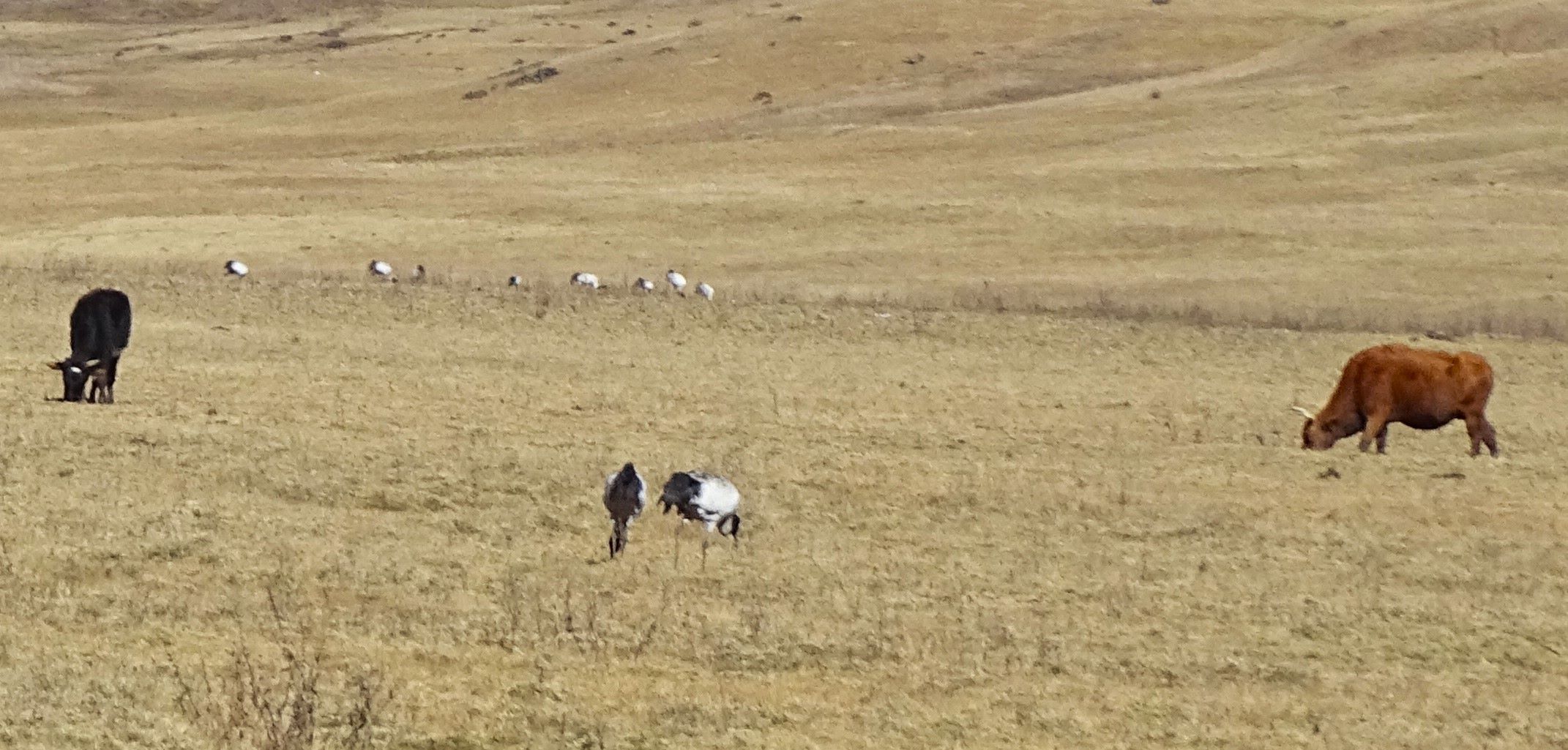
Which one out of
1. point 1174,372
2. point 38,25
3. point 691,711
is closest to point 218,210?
point 1174,372

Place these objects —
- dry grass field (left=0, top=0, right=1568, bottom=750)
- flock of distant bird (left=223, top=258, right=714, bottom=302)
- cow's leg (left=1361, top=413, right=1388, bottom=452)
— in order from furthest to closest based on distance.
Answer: flock of distant bird (left=223, top=258, right=714, bottom=302) < cow's leg (left=1361, top=413, right=1388, bottom=452) < dry grass field (left=0, top=0, right=1568, bottom=750)

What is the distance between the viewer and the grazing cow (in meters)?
18.3

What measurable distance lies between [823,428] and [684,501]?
4946 millimetres

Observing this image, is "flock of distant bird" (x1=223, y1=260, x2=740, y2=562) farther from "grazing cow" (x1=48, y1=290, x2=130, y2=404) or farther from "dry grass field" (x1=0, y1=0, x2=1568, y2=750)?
"grazing cow" (x1=48, y1=290, x2=130, y2=404)

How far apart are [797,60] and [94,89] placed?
83.2ft

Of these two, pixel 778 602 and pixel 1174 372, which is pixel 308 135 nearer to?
pixel 1174 372

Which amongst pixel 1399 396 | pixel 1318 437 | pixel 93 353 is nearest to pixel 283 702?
pixel 93 353

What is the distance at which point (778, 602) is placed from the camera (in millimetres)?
12219

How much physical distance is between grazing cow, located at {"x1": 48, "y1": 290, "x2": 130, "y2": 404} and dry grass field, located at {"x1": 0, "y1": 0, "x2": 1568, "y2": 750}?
40cm

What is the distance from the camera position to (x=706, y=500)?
13.6 m

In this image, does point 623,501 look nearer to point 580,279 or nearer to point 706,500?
point 706,500

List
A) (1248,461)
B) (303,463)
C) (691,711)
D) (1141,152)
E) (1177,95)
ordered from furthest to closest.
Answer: (1177,95) < (1141,152) < (1248,461) < (303,463) < (691,711)

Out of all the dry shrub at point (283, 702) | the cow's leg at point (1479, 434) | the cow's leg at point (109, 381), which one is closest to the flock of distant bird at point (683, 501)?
the dry shrub at point (283, 702)

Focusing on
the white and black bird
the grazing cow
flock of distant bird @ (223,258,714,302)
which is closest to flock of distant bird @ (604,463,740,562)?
the white and black bird
